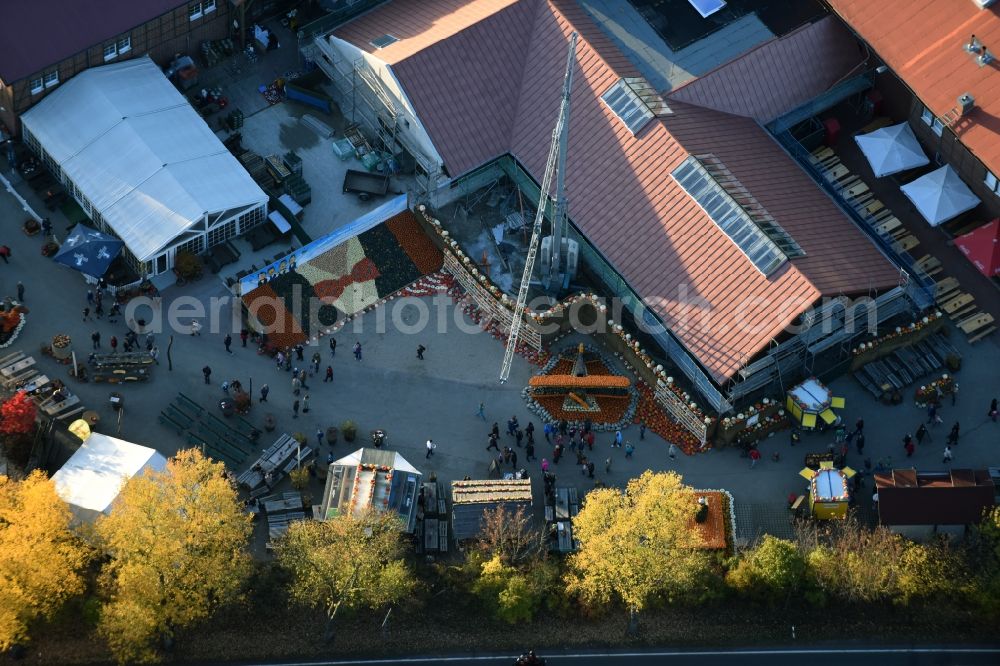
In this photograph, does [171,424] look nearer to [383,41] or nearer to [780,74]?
[383,41]

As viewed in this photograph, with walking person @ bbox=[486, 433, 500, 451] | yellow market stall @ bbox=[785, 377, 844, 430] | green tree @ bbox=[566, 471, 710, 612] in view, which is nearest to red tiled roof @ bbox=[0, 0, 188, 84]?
walking person @ bbox=[486, 433, 500, 451]

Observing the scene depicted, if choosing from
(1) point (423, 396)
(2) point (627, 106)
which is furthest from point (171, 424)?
(2) point (627, 106)

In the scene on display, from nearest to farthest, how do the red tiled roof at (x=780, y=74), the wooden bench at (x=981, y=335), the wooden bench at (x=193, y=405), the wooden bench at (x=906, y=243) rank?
1. the wooden bench at (x=193, y=405)
2. the wooden bench at (x=981, y=335)
3. the wooden bench at (x=906, y=243)
4. the red tiled roof at (x=780, y=74)

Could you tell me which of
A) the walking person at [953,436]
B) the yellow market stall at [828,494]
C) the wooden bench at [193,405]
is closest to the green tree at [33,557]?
the wooden bench at [193,405]

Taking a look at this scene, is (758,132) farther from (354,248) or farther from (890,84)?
(354,248)

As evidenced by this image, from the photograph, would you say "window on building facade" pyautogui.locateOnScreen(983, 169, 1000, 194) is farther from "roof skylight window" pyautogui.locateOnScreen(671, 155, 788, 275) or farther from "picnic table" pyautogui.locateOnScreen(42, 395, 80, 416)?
"picnic table" pyautogui.locateOnScreen(42, 395, 80, 416)

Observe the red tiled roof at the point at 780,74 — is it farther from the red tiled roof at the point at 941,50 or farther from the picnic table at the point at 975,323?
the picnic table at the point at 975,323
